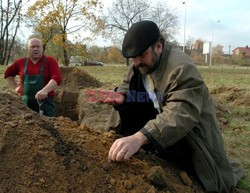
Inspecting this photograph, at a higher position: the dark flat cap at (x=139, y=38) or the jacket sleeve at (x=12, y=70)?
the dark flat cap at (x=139, y=38)

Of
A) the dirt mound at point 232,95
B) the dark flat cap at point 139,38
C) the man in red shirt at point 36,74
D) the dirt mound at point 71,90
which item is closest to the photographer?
the dark flat cap at point 139,38

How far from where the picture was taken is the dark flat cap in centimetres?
258

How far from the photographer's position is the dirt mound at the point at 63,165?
2305 mm

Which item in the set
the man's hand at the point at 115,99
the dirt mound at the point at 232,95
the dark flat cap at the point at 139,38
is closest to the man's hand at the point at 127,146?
the dark flat cap at the point at 139,38

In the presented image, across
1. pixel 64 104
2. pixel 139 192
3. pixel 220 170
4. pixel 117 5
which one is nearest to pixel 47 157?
pixel 139 192

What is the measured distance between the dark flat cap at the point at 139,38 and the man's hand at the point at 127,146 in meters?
0.66

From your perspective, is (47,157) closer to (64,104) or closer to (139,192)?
(139,192)

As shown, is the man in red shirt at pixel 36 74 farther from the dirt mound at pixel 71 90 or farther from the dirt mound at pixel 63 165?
the dirt mound at pixel 71 90

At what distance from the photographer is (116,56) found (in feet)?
173

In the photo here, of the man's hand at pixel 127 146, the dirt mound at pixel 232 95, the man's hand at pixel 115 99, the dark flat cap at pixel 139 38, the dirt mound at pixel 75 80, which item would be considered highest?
the dark flat cap at pixel 139 38

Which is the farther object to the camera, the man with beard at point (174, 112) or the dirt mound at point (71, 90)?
the dirt mound at point (71, 90)

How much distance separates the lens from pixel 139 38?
8.46ft

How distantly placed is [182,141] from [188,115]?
18.3 inches

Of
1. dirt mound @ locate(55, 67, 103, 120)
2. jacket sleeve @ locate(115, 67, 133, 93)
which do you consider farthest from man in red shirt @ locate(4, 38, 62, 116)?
dirt mound @ locate(55, 67, 103, 120)
